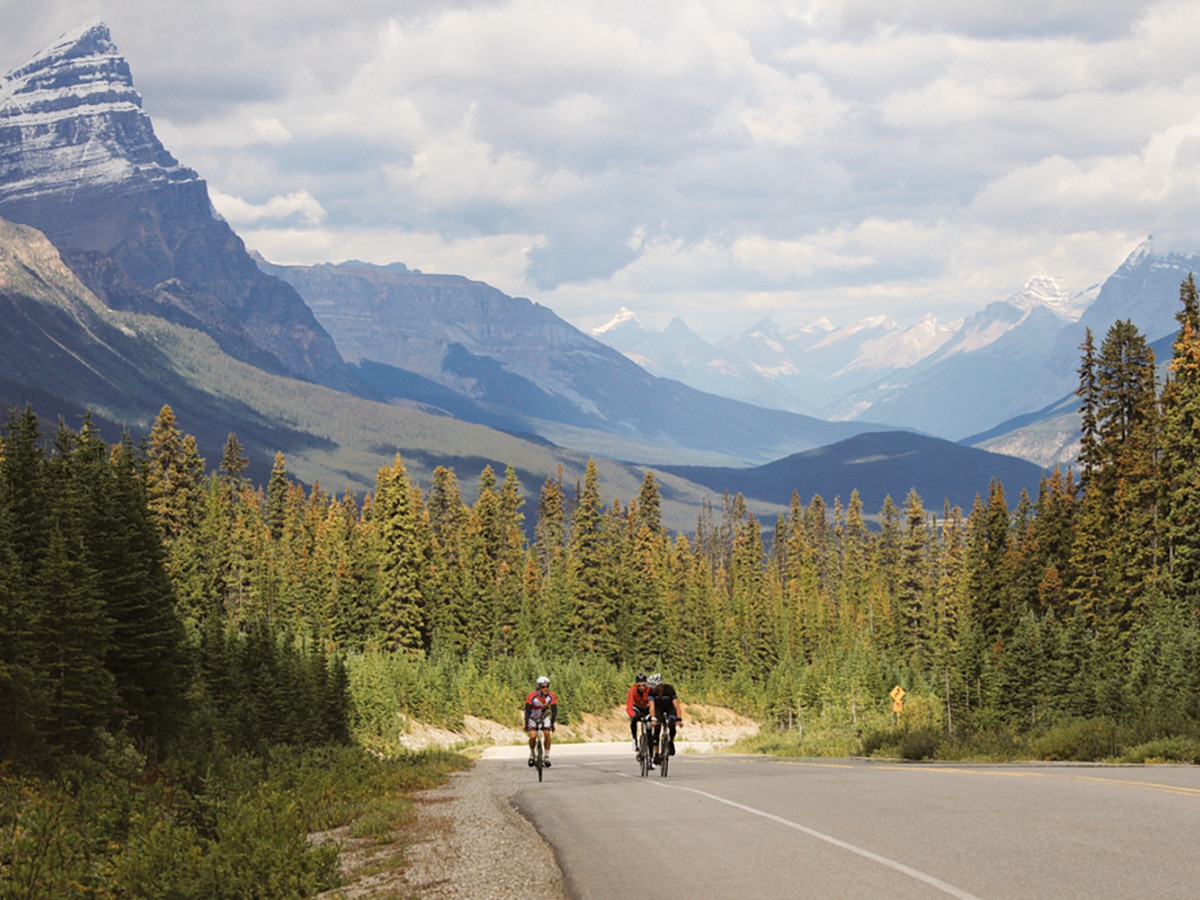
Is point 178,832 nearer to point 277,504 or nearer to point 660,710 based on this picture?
point 660,710

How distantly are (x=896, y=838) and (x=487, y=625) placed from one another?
3397 inches

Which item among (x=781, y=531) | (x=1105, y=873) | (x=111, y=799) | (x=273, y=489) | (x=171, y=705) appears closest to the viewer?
(x=1105, y=873)

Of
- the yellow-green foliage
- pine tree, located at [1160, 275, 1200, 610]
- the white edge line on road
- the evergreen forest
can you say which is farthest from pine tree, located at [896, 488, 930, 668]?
the white edge line on road

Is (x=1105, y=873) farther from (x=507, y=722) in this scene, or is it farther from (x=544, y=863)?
(x=507, y=722)

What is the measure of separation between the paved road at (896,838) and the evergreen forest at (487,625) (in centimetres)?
387

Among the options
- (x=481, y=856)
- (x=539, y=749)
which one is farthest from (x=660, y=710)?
(x=481, y=856)

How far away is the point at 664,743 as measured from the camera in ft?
80.9

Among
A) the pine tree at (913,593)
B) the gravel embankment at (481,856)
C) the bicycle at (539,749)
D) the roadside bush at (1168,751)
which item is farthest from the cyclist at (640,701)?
the pine tree at (913,593)

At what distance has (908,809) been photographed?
14.2m

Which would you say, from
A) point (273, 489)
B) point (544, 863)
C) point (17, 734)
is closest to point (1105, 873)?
point (544, 863)

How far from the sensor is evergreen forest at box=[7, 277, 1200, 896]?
24.2 m

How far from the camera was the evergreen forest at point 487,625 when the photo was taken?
24.2 m

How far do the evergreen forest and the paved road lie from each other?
3.87m

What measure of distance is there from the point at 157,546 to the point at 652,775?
22634mm
